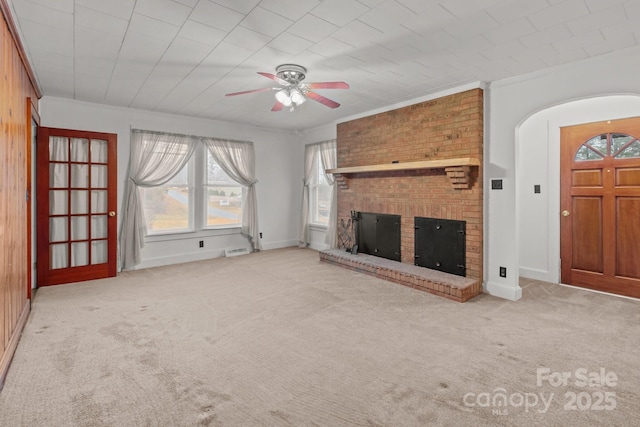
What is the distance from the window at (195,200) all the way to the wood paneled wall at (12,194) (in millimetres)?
2172

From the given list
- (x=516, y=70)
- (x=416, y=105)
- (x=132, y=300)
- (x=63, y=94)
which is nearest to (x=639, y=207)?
(x=516, y=70)

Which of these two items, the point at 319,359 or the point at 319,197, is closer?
the point at 319,359

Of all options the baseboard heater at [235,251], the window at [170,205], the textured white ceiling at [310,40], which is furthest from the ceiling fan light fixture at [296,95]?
the baseboard heater at [235,251]

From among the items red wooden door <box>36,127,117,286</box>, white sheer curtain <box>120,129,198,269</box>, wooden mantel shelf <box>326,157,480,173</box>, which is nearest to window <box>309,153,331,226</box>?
wooden mantel shelf <box>326,157,480,173</box>

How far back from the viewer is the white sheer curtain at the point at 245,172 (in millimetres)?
6207

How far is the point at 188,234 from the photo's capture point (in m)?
5.84

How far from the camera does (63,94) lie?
444cm

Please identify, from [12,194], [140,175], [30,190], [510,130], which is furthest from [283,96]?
[140,175]

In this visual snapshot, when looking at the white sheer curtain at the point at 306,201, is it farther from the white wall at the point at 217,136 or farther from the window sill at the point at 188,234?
the window sill at the point at 188,234

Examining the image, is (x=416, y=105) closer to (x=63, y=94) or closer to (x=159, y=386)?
(x=159, y=386)

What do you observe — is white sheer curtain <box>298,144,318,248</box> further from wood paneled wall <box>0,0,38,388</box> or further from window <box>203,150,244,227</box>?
wood paneled wall <box>0,0,38,388</box>

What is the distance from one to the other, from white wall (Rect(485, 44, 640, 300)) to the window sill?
4466mm

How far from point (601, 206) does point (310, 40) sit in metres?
4.01

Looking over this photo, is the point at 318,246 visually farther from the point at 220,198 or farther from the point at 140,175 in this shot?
the point at 140,175
